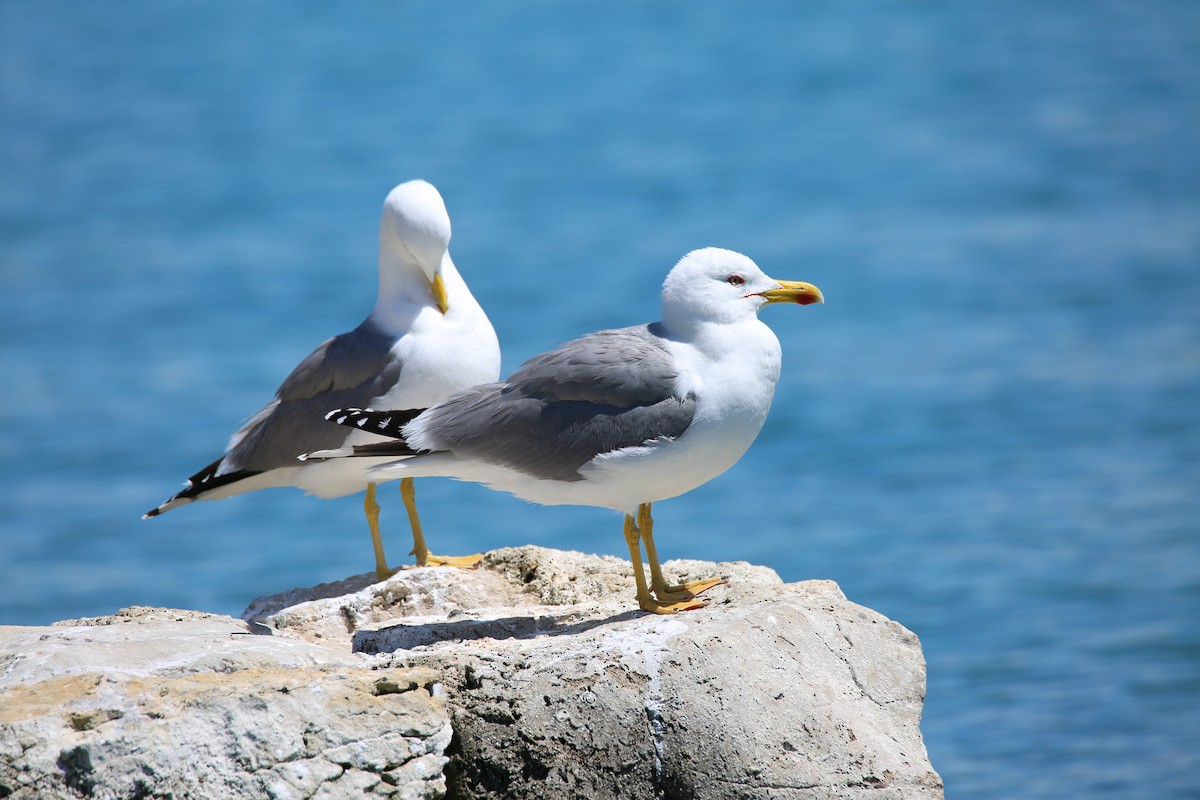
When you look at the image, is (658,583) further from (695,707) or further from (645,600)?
(695,707)

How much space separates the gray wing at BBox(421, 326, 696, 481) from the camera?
5.44 m

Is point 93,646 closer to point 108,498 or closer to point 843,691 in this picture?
point 843,691

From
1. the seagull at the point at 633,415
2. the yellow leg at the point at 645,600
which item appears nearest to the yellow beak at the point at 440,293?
the seagull at the point at 633,415

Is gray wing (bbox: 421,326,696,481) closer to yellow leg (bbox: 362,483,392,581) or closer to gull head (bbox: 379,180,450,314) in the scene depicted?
yellow leg (bbox: 362,483,392,581)

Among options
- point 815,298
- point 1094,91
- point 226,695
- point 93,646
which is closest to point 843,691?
point 815,298

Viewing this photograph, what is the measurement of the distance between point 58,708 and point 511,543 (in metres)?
7.44

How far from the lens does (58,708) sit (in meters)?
4.61

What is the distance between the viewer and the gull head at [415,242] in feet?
22.6

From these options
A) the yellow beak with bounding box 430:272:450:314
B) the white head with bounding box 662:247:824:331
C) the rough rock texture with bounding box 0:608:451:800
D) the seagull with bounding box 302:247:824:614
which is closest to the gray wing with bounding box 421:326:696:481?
the seagull with bounding box 302:247:824:614

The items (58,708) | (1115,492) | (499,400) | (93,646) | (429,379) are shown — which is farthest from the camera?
(1115,492)

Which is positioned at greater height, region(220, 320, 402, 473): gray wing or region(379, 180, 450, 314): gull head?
region(379, 180, 450, 314): gull head

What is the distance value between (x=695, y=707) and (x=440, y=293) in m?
2.62

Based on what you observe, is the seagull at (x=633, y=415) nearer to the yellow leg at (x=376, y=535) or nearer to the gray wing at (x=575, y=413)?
the gray wing at (x=575, y=413)

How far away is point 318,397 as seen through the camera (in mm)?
6816
